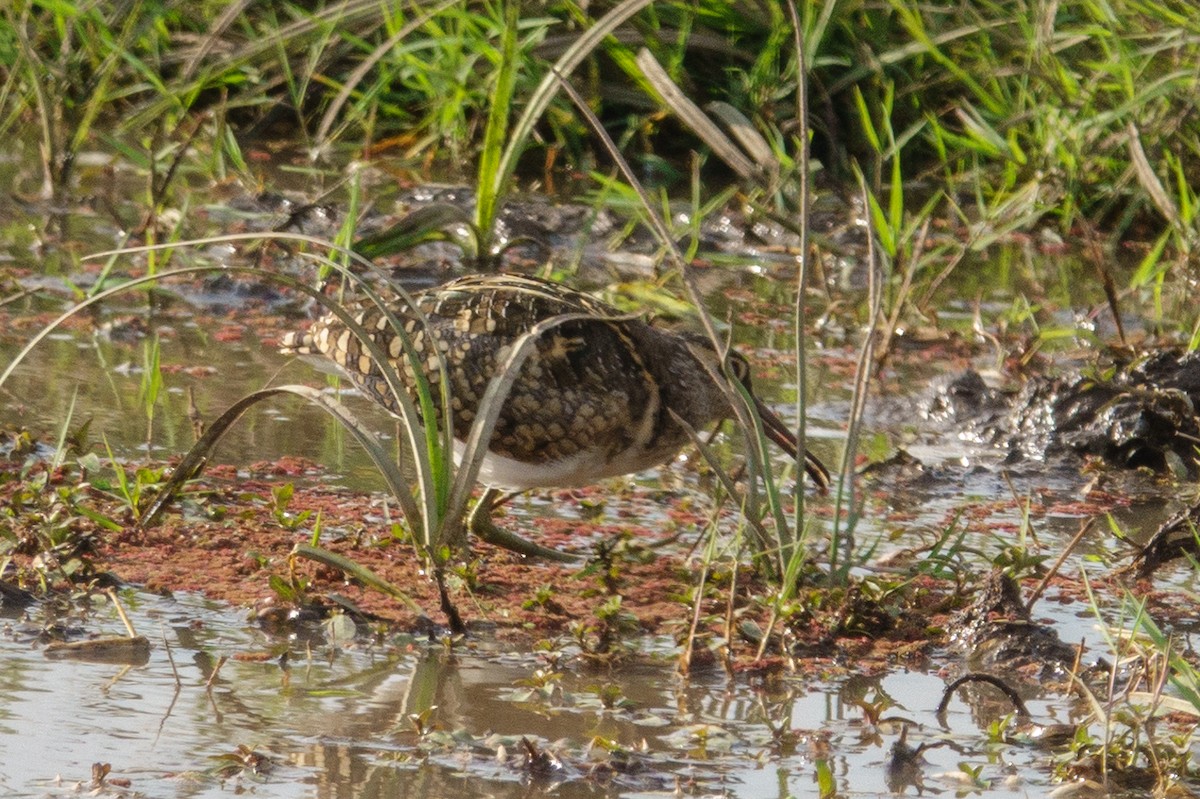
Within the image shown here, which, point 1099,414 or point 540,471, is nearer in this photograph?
point 540,471

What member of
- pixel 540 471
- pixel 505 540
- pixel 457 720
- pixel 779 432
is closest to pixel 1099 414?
pixel 779 432

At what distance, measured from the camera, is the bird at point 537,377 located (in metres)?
4.23

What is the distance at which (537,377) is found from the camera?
4250 mm

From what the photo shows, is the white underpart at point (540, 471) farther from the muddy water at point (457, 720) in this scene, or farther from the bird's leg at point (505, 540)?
the muddy water at point (457, 720)

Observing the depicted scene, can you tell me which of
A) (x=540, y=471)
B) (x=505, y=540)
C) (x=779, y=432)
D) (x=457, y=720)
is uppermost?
(x=779, y=432)

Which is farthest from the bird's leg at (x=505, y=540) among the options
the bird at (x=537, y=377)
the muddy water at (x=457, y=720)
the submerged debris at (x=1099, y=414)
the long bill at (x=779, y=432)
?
the submerged debris at (x=1099, y=414)

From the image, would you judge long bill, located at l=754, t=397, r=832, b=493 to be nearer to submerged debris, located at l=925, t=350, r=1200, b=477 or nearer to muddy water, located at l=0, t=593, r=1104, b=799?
submerged debris, located at l=925, t=350, r=1200, b=477

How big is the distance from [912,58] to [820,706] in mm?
5119

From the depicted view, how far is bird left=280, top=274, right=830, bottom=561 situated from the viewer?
13.9 ft

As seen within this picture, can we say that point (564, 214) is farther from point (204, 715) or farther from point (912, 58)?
point (204, 715)

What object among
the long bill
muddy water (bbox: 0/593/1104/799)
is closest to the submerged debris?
the long bill

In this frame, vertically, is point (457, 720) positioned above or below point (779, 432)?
below

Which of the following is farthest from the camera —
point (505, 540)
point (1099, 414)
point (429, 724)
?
point (1099, 414)

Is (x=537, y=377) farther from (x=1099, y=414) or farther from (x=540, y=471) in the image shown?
(x=1099, y=414)
